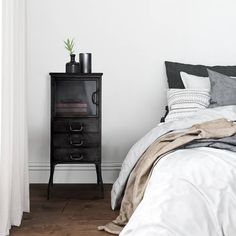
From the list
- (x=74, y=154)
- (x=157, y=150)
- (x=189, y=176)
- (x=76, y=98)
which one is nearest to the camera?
(x=189, y=176)

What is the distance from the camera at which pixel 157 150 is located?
2.75 meters

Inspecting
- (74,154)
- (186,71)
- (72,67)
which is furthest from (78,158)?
(186,71)

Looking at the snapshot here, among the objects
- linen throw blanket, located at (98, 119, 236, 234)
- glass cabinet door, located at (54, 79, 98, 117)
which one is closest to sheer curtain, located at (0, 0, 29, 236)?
linen throw blanket, located at (98, 119, 236, 234)

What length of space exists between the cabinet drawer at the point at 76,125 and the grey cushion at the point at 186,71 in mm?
807

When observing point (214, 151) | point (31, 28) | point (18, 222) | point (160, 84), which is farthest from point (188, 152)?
point (31, 28)

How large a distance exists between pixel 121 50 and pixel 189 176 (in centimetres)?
253

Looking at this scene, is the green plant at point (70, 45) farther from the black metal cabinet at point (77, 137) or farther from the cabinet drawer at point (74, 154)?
the cabinet drawer at point (74, 154)

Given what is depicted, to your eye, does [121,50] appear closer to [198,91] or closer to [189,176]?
[198,91]

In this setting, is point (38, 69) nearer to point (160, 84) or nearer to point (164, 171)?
point (160, 84)

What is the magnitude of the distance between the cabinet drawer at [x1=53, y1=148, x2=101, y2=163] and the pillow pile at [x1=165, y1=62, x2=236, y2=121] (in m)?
0.67

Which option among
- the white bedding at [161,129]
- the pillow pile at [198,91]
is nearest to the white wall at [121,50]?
the pillow pile at [198,91]

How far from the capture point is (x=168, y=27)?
440cm

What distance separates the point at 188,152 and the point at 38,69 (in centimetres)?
238

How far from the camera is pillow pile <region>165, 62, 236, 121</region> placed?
12.1ft
